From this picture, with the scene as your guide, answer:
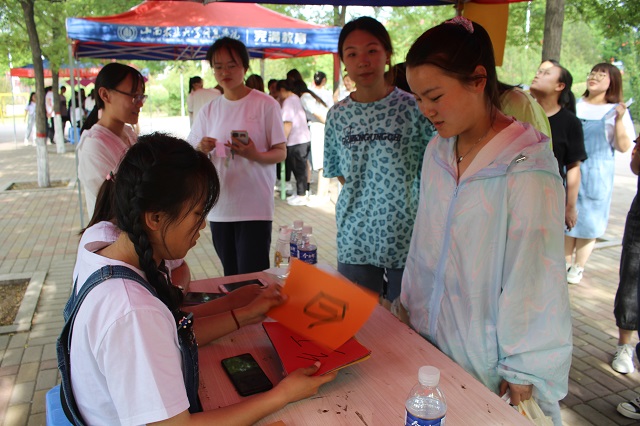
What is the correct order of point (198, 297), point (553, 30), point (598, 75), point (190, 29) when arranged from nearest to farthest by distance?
point (198, 297), point (598, 75), point (553, 30), point (190, 29)

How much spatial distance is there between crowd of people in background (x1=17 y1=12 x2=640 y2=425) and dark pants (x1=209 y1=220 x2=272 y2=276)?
0.17ft

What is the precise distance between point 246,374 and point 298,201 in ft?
20.2

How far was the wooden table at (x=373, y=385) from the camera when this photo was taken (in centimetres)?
121

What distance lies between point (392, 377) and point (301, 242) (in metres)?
0.89

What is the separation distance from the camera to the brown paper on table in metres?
1.37

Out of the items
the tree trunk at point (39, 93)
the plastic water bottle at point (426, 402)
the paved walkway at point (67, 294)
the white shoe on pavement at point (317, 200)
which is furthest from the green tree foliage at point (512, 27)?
the white shoe on pavement at point (317, 200)

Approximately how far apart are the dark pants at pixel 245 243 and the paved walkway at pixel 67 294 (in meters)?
1.24

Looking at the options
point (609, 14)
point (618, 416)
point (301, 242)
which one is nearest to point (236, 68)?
point (301, 242)

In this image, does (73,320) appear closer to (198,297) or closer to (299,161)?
(198,297)

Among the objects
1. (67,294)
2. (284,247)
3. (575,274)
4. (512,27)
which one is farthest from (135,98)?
(512,27)

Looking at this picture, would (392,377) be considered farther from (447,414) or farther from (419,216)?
(419,216)

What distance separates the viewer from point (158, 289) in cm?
118

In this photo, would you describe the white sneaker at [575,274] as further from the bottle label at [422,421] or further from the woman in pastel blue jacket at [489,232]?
the bottle label at [422,421]

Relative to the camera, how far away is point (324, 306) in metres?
1.44
